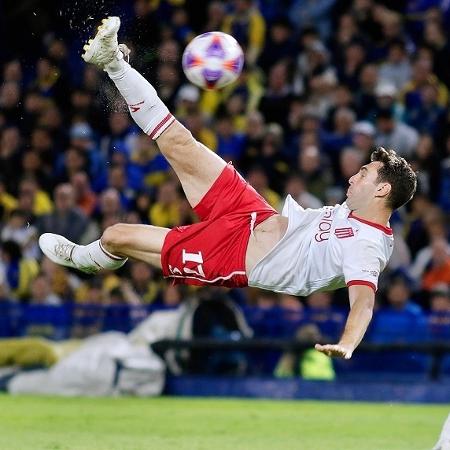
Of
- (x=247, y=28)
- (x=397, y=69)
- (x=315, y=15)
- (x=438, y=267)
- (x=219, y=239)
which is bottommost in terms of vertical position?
(x=438, y=267)

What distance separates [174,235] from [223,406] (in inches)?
178

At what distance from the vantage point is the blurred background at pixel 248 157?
573 inches

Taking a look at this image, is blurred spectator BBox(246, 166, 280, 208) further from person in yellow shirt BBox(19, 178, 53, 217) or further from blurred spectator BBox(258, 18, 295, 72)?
person in yellow shirt BBox(19, 178, 53, 217)

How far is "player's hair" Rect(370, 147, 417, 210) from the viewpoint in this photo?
29.6 ft

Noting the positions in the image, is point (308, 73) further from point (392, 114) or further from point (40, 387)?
point (40, 387)

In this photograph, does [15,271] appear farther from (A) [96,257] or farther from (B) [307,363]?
(A) [96,257]

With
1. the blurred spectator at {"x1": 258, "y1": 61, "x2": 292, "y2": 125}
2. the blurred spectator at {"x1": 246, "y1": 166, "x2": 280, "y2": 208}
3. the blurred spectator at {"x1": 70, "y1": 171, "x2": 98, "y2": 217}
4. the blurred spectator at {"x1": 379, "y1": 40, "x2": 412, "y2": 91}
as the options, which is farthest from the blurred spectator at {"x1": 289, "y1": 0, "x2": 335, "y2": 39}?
the blurred spectator at {"x1": 70, "y1": 171, "x2": 98, "y2": 217}

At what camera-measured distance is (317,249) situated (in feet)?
29.5

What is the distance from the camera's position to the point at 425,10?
18.7 metres

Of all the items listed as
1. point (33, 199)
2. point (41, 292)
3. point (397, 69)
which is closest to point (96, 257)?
point (41, 292)

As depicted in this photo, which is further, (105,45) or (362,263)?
(105,45)

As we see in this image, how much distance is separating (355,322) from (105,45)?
9.33 ft

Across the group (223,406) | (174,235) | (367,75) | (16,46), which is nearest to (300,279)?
(174,235)

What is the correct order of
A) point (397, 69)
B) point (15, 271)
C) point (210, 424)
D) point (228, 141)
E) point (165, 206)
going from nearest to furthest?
point (210, 424)
point (15, 271)
point (165, 206)
point (228, 141)
point (397, 69)
